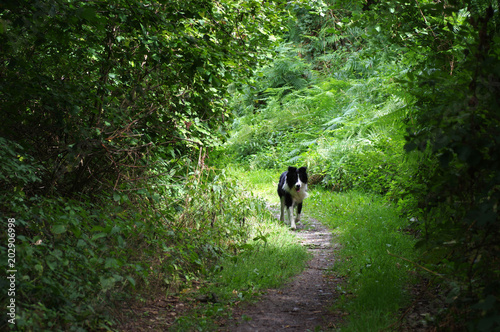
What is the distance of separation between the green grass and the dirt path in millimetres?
209

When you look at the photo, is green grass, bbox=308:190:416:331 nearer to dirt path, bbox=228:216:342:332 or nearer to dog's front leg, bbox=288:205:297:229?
dirt path, bbox=228:216:342:332

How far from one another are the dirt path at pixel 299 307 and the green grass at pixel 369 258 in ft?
0.68

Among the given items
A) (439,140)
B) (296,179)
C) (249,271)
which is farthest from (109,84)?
(296,179)

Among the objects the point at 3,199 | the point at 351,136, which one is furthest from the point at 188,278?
the point at 351,136

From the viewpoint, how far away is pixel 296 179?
9789mm

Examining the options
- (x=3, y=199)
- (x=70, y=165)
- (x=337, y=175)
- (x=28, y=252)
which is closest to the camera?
(x=28, y=252)

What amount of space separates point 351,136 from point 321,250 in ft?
22.0

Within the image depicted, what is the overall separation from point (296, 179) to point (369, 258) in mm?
3983

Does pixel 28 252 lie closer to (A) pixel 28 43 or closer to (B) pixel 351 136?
(A) pixel 28 43

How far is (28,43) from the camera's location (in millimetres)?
5137

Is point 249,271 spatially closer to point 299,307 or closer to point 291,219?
point 299,307

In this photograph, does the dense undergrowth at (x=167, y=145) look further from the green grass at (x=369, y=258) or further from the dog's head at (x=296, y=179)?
the dog's head at (x=296, y=179)

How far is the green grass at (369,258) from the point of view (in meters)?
4.30

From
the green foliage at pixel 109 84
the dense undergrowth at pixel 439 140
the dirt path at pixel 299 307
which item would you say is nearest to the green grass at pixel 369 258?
the dirt path at pixel 299 307
